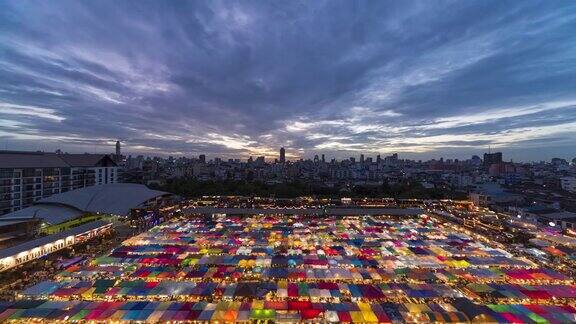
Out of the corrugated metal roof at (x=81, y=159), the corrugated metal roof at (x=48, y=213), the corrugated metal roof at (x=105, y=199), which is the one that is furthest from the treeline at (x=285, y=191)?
the corrugated metal roof at (x=48, y=213)

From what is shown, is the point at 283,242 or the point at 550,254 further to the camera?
the point at 283,242

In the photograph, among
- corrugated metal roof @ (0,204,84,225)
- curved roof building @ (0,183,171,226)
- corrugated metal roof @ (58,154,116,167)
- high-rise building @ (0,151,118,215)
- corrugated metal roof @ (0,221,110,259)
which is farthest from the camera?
corrugated metal roof @ (58,154,116,167)

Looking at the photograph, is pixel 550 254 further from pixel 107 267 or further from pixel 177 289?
pixel 107 267

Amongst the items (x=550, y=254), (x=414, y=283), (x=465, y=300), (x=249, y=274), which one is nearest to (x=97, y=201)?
(x=249, y=274)

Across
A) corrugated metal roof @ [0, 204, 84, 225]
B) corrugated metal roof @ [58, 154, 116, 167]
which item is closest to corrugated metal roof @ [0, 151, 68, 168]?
corrugated metal roof @ [58, 154, 116, 167]

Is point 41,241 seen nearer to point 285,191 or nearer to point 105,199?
point 105,199

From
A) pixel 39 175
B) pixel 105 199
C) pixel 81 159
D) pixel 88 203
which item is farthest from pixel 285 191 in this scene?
pixel 39 175

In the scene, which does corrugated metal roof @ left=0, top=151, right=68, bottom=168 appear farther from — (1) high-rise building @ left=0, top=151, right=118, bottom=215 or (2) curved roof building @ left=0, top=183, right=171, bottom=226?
(2) curved roof building @ left=0, top=183, right=171, bottom=226

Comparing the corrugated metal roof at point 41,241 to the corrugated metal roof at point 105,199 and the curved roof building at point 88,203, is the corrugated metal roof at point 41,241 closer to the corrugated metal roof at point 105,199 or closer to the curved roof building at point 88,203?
the curved roof building at point 88,203
